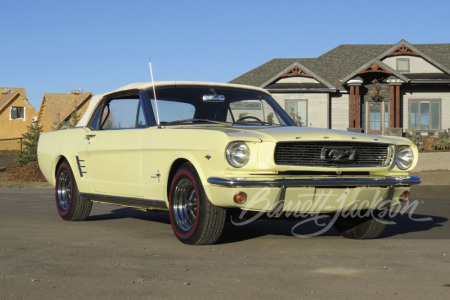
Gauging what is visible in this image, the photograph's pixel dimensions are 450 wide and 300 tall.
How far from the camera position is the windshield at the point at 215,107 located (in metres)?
8.44

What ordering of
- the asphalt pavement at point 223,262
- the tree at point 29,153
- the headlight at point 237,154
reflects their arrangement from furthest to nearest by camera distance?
the tree at point 29,153
the headlight at point 237,154
the asphalt pavement at point 223,262

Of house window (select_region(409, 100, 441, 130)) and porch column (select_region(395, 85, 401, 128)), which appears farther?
house window (select_region(409, 100, 441, 130))

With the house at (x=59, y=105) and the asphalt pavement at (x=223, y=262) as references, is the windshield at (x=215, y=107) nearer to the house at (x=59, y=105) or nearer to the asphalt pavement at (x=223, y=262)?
the asphalt pavement at (x=223, y=262)

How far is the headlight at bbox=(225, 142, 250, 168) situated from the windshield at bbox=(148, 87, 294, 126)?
1.45 meters

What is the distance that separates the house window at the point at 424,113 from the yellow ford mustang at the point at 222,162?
1035 inches

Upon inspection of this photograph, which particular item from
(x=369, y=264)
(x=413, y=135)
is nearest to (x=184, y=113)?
(x=369, y=264)

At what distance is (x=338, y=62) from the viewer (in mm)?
38156

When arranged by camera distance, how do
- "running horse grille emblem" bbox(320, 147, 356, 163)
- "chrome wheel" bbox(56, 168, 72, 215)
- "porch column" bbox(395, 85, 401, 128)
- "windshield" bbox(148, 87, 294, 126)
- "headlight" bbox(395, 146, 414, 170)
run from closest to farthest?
"running horse grille emblem" bbox(320, 147, 356, 163), "headlight" bbox(395, 146, 414, 170), "windshield" bbox(148, 87, 294, 126), "chrome wheel" bbox(56, 168, 72, 215), "porch column" bbox(395, 85, 401, 128)

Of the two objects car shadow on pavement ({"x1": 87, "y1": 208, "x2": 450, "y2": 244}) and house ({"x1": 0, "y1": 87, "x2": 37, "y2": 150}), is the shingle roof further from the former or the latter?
house ({"x1": 0, "y1": 87, "x2": 37, "y2": 150})

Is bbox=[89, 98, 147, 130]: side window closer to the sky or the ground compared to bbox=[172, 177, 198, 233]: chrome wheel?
closer to the sky

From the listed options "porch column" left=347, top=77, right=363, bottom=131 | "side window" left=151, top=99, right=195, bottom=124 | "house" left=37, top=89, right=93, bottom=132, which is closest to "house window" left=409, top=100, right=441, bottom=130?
"porch column" left=347, top=77, right=363, bottom=131

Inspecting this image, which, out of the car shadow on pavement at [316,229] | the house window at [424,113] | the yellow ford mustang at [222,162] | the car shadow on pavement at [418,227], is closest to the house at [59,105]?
the house window at [424,113]

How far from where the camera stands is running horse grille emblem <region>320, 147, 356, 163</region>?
7.20 meters

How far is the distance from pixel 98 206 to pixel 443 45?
2984 cm
